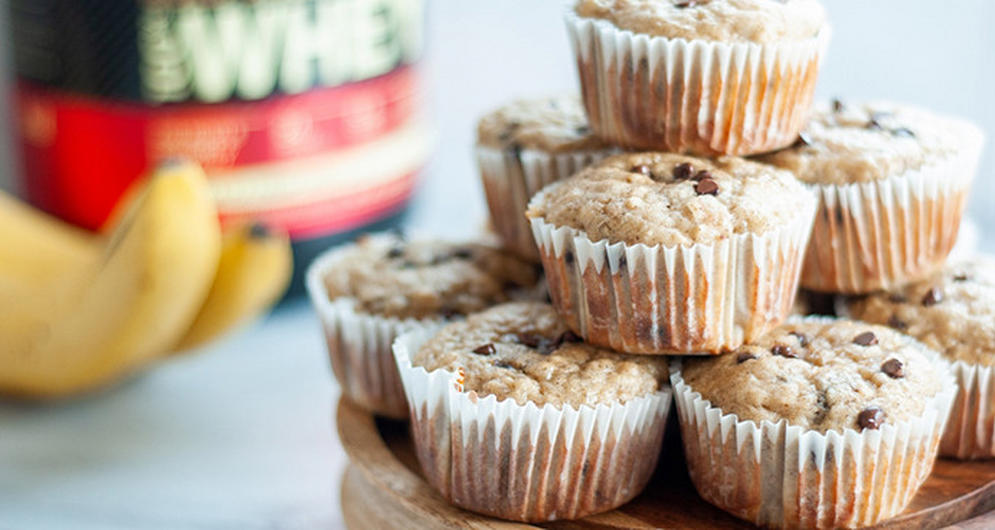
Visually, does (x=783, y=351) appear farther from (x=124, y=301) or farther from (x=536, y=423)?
(x=124, y=301)

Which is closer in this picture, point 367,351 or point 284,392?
point 367,351

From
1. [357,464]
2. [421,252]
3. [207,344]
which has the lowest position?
[207,344]

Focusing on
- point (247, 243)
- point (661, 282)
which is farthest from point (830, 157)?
point (247, 243)

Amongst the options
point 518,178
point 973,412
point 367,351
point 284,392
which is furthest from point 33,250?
point 973,412

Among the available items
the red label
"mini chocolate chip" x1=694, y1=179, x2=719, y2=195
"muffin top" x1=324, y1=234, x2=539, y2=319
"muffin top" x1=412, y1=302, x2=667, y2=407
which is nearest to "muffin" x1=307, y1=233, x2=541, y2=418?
"muffin top" x1=324, y1=234, x2=539, y2=319

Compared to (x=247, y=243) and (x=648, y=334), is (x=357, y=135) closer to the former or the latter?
(x=247, y=243)

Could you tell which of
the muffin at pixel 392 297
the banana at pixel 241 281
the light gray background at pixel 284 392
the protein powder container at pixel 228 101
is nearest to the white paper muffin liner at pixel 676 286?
the muffin at pixel 392 297

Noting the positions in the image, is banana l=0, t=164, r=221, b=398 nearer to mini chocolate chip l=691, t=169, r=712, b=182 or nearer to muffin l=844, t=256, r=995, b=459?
mini chocolate chip l=691, t=169, r=712, b=182
